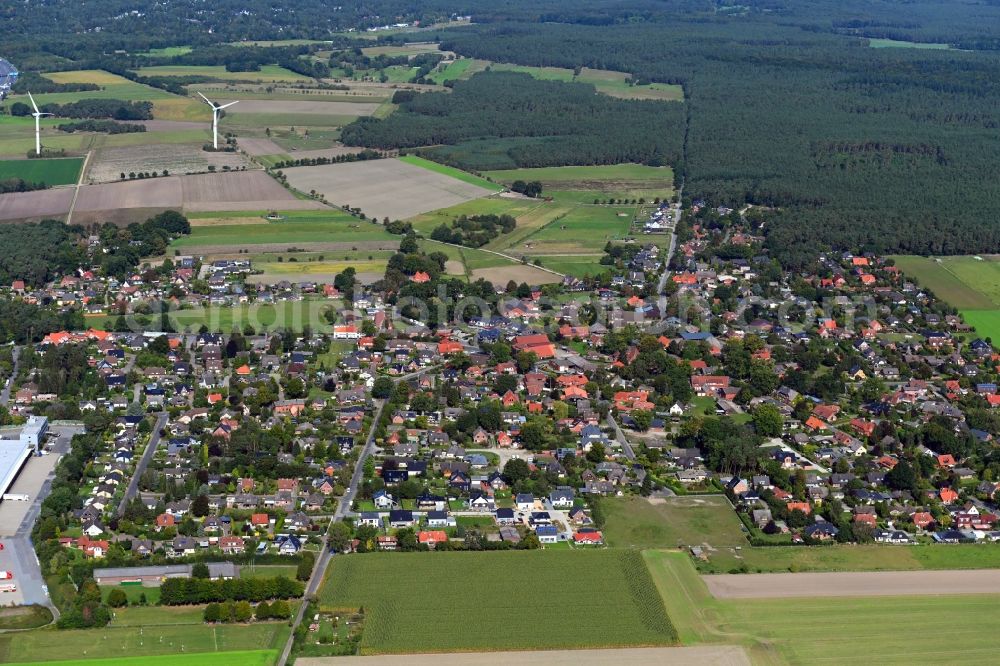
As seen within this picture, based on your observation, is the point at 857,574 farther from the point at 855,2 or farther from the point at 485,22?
the point at 855,2

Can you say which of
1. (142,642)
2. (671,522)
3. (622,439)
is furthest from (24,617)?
(622,439)

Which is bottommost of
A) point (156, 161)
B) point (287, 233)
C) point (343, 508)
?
point (156, 161)

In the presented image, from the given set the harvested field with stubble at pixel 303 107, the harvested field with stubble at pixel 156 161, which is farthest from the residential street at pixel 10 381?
the harvested field with stubble at pixel 303 107

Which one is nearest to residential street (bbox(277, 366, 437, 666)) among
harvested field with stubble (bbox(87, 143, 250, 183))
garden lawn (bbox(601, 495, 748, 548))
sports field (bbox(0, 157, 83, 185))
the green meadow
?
garden lawn (bbox(601, 495, 748, 548))

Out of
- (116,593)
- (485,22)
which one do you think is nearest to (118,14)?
(485,22)

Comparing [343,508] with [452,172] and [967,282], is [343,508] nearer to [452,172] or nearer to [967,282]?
[967,282]

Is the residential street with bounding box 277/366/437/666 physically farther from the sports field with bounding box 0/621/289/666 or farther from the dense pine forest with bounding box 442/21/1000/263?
the dense pine forest with bounding box 442/21/1000/263

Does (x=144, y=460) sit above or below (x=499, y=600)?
below
